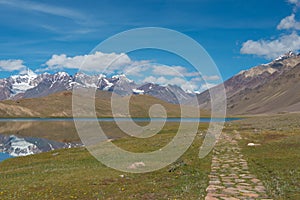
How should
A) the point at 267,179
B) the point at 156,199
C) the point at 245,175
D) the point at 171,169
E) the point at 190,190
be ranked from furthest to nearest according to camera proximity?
the point at 171,169 < the point at 245,175 < the point at 267,179 < the point at 190,190 < the point at 156,199

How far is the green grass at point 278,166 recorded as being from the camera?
823 inches

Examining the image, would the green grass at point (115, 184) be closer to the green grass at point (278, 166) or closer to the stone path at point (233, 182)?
the stone path at point (233, 182)

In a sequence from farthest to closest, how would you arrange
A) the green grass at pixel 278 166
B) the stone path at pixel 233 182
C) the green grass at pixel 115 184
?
the green grass at pixel 115 184
the green grass at pixel 278 166
the stone path at pixel 233 182

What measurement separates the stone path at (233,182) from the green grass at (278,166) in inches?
27.3

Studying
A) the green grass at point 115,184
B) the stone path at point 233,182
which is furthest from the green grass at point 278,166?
the green grass at point 115,184

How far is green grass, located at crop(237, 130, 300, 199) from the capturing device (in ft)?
68.6

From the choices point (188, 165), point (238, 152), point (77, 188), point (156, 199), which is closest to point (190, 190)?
point (156, 199)

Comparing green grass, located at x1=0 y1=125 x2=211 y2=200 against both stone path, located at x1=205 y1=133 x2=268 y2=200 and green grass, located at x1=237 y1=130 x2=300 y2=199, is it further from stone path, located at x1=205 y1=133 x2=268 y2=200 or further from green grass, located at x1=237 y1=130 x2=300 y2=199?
green grass, located at x1=237 y1=130 x2=300 y2=199

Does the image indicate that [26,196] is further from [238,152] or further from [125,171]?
[238,152]

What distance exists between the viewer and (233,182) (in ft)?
78.7

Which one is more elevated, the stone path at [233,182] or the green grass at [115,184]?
the green grass at [115,184]

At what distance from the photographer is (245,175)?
87.4ft

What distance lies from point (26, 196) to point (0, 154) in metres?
60.9

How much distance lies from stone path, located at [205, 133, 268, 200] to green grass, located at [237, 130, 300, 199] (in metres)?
0.69
